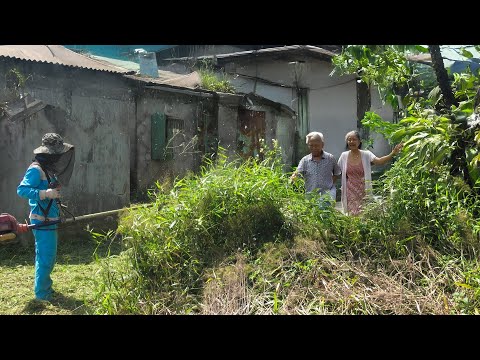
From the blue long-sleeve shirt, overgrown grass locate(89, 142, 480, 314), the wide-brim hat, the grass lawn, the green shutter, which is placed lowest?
the grass lawn

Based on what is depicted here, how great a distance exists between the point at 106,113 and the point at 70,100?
2.51ft

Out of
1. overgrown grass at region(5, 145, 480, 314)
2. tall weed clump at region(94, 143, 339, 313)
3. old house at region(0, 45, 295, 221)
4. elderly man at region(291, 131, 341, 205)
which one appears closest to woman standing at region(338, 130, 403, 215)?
elderly man at region(291, 131, 341, 205)

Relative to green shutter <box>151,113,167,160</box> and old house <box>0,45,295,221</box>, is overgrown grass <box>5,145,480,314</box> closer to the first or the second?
old house <box>0,45,295,221</box>

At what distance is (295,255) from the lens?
401 centimetres

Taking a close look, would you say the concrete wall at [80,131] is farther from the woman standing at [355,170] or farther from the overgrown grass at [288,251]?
the woman standing at [355,170]

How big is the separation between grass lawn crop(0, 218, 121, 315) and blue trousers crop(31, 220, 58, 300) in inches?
4.3

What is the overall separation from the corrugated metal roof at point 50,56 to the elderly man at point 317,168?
440cm

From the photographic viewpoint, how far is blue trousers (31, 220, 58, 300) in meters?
4.98

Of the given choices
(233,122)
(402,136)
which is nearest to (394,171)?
(402,136)

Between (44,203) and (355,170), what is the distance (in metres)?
3.16

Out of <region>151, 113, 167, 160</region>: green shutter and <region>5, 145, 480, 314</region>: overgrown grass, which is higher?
<region>151, 113, 167, 160</region>: green shutter

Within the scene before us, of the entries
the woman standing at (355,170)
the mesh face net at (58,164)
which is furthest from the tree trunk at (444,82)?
the mesh face net at (58,164)

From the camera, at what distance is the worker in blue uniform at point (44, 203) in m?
4.94
